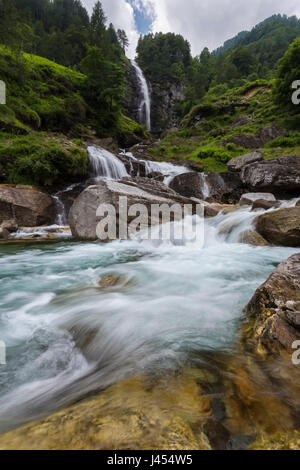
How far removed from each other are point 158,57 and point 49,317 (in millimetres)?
63074

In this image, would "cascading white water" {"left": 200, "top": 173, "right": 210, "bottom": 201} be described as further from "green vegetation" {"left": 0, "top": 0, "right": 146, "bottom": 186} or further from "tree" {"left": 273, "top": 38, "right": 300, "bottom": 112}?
"tree" {"left": 273, "top": 38, "right": 300, "bottom": 112}

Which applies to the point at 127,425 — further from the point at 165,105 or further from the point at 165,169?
the point at 165,105

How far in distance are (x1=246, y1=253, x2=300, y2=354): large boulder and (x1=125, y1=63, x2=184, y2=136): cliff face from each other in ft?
137

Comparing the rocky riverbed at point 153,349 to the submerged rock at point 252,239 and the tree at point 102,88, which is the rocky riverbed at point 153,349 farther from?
the tree at point 102,88

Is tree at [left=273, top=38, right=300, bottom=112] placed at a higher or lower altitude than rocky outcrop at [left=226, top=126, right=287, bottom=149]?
higher

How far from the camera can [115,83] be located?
73.5ft

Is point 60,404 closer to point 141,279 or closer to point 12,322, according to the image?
point 12,322

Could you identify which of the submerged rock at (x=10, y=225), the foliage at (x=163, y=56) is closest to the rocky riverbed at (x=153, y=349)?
the submerged rock at (x=10, y=225)

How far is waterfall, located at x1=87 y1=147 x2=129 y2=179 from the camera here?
43.8 ft

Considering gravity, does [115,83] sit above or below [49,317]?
above

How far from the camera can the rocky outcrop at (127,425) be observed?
3.30 feet

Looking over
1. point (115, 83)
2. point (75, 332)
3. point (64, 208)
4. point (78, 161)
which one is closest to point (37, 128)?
point (78, 161)

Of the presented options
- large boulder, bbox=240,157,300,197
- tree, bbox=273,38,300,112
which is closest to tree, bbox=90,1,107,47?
tree, bbox=273,38,300,112

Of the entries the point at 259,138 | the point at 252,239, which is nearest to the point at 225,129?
the point at 259,138
